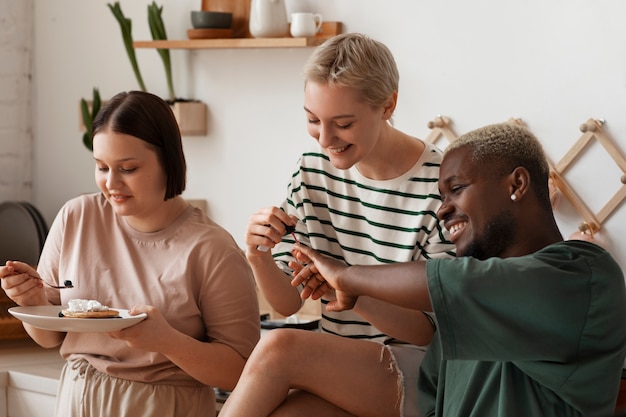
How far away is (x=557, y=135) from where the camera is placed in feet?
8.33

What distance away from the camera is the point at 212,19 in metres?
3.01

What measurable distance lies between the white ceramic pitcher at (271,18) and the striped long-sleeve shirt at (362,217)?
1.06 meters

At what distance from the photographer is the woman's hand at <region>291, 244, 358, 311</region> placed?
1372mm

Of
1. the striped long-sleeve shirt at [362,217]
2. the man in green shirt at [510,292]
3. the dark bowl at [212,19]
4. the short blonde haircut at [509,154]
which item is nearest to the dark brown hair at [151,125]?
the striped long-sleeve shirt at [362,217]

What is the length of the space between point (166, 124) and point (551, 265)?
34.2 inches

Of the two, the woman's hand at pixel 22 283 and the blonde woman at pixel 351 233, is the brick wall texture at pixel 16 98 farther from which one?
the blonde woman at pixel 351 233

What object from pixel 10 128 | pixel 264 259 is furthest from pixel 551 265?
pixel 10 128

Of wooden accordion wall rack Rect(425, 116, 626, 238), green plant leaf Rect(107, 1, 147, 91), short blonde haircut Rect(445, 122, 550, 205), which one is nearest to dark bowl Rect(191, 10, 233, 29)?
green plant leaf Rect(107, 1, 147, 91)

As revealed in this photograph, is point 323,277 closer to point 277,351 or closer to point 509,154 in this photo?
point 277,351

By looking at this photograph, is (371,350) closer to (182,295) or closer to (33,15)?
(182,295)

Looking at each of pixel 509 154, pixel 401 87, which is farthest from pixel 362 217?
pixel 401 87

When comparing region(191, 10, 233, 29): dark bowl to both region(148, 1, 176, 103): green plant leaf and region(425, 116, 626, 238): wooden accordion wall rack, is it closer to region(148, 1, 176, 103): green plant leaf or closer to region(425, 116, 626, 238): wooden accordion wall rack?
region(148, 1, 176, 103): green plant leaf

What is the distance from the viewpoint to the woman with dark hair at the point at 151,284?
1806mm

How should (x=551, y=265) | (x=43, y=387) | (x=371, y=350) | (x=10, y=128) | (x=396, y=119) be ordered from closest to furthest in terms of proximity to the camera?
1. (x=551, y=265)
2. (x=371, y=350)
3. (x=43, y=387)
4. (x=396, y=119)
5. (x=10, y=128)
